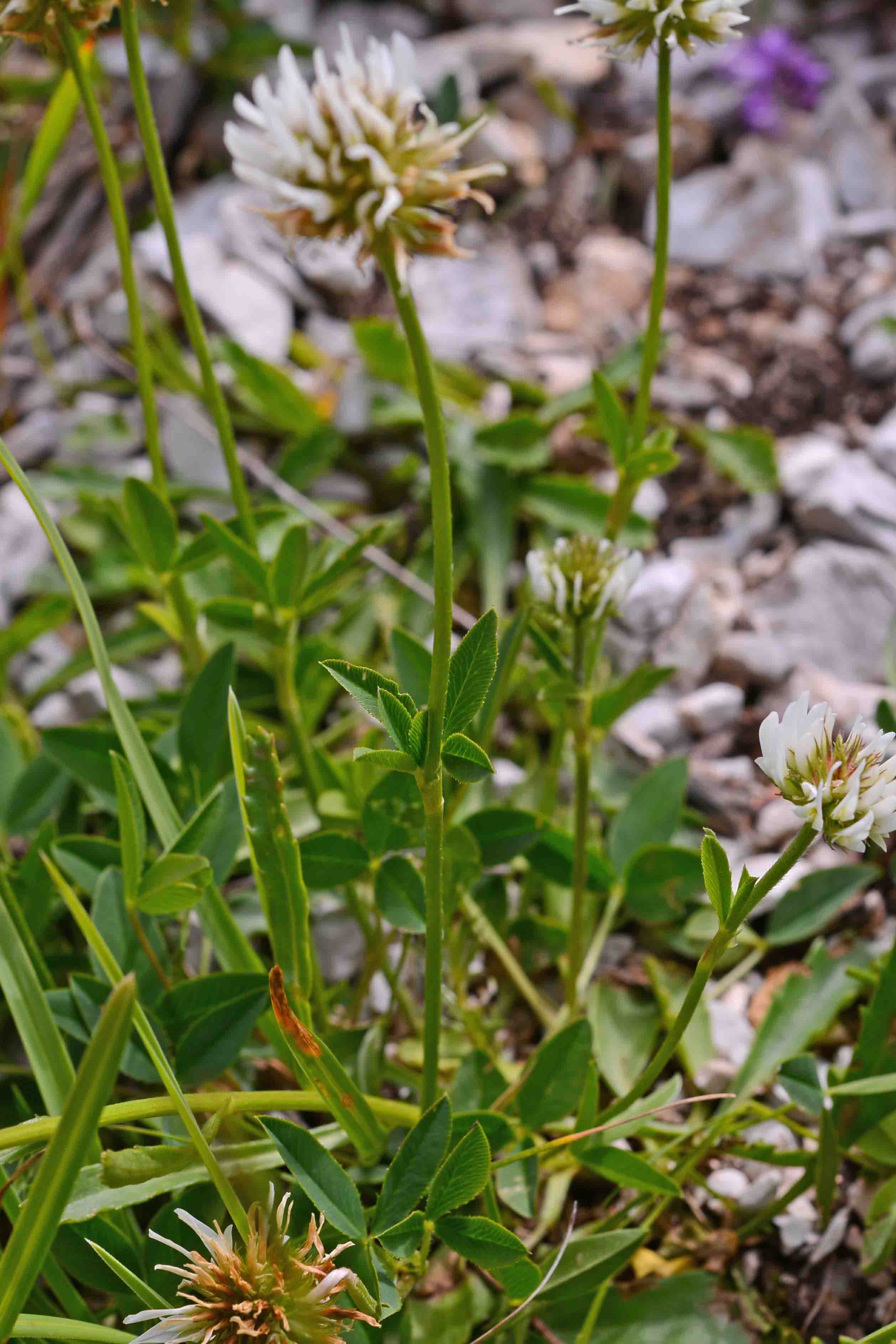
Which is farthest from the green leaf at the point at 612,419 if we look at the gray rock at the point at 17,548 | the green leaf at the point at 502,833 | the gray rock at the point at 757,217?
the gray rock at the point at 757,217

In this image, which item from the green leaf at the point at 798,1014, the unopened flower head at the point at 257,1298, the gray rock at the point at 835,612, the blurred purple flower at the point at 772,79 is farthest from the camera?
the blurred purple flower at the point at 772,79

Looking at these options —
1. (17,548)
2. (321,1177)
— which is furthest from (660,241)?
(17,548)

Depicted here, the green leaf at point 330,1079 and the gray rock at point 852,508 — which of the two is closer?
the green leaf at point 330,1079

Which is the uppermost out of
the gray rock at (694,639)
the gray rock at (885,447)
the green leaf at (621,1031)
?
the gray rock at (885,447)

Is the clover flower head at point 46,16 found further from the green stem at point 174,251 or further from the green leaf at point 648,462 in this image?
the green leaf at point 648,462

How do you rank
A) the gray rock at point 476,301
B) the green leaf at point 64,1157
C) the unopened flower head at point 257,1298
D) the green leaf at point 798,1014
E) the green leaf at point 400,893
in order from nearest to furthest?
the green leaf at point 64,1157 < the unopened flower head at point 257,1298 < the green leaf at point 400,893 < the green leaf at point 798,1014 < the gray rock at point 476,301

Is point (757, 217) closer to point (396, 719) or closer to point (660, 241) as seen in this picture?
point (660, 241)
